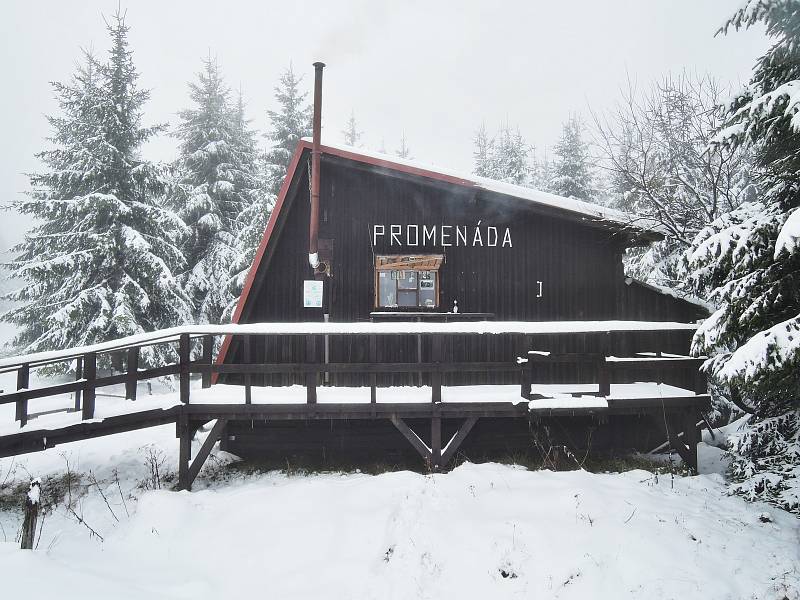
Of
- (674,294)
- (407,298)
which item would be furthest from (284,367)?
(674,294)

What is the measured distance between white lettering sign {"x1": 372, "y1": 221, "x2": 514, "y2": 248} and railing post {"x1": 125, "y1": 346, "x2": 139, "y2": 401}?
499 centimetres

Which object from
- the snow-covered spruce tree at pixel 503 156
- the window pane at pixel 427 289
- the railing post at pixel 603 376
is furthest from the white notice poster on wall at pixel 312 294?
the snow-covered spruce tree at pixel 503 156

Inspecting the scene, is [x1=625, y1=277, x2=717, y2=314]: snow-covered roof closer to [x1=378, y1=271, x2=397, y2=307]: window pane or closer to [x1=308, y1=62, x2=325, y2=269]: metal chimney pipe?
[x1=378, y1=271, x2=397, y2=307]: window pane

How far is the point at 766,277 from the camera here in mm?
5094

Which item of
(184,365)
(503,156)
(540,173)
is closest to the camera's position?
(184,365)

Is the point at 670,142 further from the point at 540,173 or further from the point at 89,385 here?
the point at 540,173

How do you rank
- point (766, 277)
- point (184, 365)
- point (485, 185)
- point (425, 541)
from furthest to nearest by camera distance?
point (485, 185), point (184, 365), point (425, 541), point (766, 277)

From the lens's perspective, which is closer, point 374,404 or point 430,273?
point 374,404

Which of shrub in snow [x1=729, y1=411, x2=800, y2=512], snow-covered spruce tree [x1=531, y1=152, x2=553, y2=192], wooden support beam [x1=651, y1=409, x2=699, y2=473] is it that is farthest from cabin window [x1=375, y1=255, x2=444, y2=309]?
snow-covered spruce tree [x1=531, y1=152, x2=553, y2=192]

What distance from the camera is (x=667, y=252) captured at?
12266 mm

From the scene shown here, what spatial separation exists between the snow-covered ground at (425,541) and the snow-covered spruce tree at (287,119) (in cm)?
1608

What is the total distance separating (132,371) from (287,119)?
16.1 m

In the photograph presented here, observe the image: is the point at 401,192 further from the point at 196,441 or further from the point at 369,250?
the point at 196,441

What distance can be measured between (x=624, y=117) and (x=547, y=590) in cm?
968
